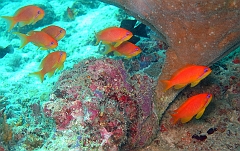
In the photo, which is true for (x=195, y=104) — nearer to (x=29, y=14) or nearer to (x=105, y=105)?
(x=105, y=105)

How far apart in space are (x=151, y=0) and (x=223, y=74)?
8.58 ft

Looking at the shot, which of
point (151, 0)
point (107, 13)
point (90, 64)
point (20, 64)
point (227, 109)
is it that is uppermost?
point (151, 0)

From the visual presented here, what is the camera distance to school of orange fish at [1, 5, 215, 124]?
3.09m

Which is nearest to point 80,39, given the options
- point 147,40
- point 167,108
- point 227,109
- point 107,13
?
point 107,13

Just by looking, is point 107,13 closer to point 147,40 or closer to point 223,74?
point 147,40

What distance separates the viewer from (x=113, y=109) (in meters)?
2.87

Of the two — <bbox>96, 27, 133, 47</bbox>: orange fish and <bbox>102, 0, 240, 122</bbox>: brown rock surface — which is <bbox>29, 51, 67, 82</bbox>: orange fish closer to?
<bbox>96, 27, 133, 47</bbox>: orange fish

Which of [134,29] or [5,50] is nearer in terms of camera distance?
[134,29]

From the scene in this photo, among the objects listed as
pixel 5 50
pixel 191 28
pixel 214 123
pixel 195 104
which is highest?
pixel 191 28

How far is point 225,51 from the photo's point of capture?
3.46 meters

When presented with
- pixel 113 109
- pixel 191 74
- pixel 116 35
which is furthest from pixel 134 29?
pixel 113 109

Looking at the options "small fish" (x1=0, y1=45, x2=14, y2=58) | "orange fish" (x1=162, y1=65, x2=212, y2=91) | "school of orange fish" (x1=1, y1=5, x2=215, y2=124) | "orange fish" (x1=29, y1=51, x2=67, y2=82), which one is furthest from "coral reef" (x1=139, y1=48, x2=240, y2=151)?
"small fish" (x1=0, y1=45, x2=14, y2=58)

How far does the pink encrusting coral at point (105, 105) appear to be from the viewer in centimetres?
253

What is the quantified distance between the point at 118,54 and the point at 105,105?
196 centimetres
